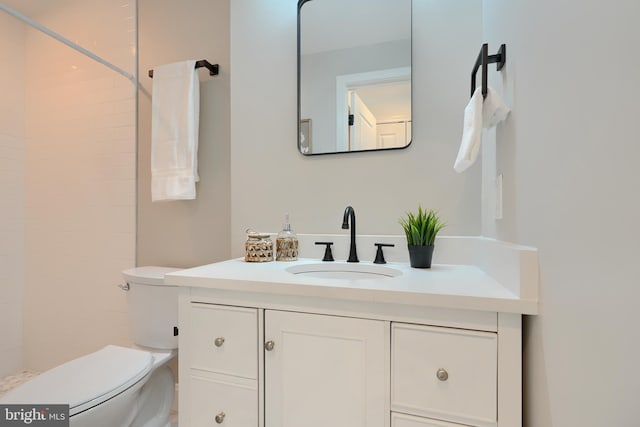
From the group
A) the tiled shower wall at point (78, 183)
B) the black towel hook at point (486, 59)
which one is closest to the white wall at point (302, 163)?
the black towel hook at point (486, 59)

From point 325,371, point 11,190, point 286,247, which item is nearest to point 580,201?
point 325,371

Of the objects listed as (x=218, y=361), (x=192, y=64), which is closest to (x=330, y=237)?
(x=218, y=361)

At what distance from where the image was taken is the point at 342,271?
4.10 feet

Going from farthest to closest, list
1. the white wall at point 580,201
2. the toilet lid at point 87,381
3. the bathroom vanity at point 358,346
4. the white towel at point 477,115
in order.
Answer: the toilet lid at point 87,381 < the white towel at point 477,115 < the bathroom vanity at point 358,346 < the white wall at point 580,201

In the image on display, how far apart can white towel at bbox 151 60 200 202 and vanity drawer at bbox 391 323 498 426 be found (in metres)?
1.26

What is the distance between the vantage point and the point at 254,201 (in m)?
1.50

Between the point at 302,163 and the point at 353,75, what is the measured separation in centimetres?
45

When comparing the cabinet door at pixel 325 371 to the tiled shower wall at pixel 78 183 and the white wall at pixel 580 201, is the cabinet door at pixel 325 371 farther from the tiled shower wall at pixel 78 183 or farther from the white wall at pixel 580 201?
the tiled shower wall at pixel 78 183

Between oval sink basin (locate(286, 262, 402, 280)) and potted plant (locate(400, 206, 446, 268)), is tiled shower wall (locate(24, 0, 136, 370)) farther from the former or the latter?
potted plant (locate(400, 206, 446, 268))

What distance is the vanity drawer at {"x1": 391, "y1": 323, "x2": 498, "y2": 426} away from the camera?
0.72 metres

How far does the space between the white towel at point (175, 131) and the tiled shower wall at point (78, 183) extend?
309mm

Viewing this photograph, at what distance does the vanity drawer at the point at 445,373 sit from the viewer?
28.4 inches

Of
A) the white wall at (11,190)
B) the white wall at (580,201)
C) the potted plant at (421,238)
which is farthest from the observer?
the white wall at (11,190)

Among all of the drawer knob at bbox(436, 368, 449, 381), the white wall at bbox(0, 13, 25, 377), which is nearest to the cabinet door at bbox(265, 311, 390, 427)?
the drawer knob at bbox(436, 368, 449, 381)
